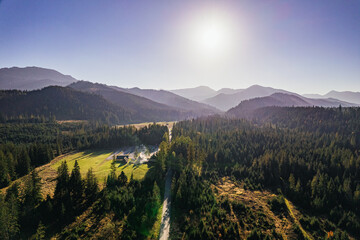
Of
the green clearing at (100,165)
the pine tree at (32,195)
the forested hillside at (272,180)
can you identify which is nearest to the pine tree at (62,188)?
the pine tree at (32,195)

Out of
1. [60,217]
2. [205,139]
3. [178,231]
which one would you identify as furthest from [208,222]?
[205,139]

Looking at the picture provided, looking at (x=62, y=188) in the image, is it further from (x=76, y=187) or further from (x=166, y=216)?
(x=166, y=216)

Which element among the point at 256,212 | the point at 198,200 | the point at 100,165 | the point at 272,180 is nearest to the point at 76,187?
the point at 100,165

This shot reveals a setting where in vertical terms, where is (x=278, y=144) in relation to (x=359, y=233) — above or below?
above

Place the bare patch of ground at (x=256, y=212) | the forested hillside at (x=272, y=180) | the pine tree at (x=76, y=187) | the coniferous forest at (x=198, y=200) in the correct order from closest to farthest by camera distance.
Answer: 1. the coniferous forest at (x=198, y=200)
2. the bare patch of ground at (x=256, y=212)
3. the forested hillside at (x=272, y=180)
4. the pine tree at (x=76, y=187)

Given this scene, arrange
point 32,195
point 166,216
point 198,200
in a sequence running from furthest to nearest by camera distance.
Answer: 1. point 198,200
2. point 166,216
3. point 32,195

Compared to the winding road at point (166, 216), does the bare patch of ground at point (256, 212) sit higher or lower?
lower

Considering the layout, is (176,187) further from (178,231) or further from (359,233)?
(359,233)

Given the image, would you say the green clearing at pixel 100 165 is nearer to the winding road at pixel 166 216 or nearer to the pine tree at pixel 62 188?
the winding road at pixel 166 216
